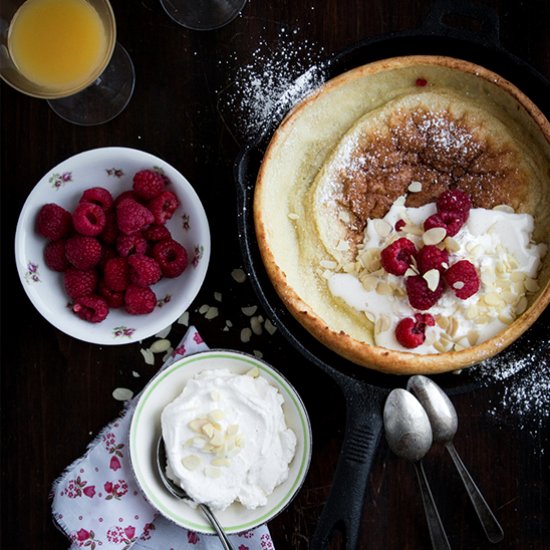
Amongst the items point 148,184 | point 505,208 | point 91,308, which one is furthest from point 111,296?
point 505,208

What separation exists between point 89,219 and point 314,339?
57 centimetres

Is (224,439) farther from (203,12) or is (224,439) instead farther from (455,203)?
(203,12)

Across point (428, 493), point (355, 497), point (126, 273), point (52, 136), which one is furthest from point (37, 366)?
point (428, 493)

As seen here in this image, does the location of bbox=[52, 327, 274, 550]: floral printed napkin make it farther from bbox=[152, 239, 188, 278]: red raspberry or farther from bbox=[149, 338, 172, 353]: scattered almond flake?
bbox=[152, 239, 188, 278]: red raspberry

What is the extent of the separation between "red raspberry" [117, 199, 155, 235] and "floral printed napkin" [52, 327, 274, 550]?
0.88 ft

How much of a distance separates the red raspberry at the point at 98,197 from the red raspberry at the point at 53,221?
2.2 inches

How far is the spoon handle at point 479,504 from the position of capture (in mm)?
1779

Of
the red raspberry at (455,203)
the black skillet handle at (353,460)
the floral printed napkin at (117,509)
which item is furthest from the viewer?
the floral printed napkin at (117,509)

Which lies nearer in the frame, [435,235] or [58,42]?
[435,235]

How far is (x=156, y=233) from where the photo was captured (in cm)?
183

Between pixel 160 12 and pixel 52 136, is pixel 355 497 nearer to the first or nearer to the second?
pixel 52 136

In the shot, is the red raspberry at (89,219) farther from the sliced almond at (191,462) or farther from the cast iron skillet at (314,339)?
the sliced almond at (191,462)

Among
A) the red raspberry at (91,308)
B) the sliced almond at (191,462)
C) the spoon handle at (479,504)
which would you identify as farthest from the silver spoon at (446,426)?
the red raspberry at (91,308)

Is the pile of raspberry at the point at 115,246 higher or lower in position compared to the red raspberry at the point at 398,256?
lower
